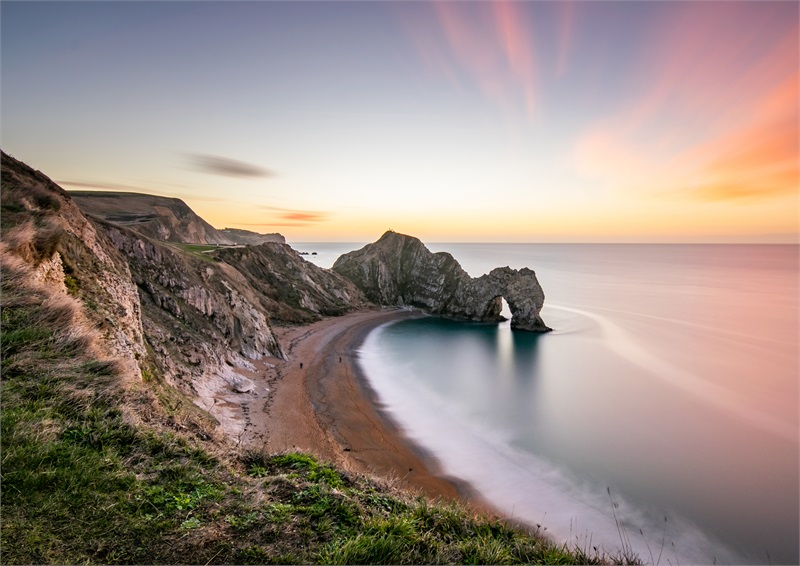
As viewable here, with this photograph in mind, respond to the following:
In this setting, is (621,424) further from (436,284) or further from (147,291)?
(436,284)

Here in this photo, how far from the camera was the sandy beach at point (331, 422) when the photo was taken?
20.6 m

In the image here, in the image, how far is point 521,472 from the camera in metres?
21.9

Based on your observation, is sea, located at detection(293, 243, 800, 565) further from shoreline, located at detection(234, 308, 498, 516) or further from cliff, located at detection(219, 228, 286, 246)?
cliff, located at detection(219, 228, 286, 246)

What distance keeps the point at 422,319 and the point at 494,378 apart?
30.5 metres

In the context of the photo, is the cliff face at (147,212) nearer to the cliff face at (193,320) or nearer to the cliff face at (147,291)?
the cliff face at (147,291)

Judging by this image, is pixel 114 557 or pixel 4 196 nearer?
pixel 114 557

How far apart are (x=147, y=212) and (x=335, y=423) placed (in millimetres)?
77769

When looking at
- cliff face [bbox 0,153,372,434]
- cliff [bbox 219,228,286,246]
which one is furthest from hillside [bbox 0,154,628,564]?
cliff [bbox 219,228,286,246]

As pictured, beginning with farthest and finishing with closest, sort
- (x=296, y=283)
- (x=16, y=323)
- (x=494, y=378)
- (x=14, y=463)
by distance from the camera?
(x=296, y=283), (x=494, y=378), (x=16, y=323), (x=14, y=463)

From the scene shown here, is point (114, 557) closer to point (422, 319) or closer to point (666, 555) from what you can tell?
point (666, 555)

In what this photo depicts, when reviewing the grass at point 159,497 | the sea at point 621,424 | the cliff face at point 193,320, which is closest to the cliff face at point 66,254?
the grass at point 159,497

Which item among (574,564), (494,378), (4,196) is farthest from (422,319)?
(574,564)

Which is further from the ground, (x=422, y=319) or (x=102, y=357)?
(x=102, y=357)

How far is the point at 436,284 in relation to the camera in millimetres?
75312
